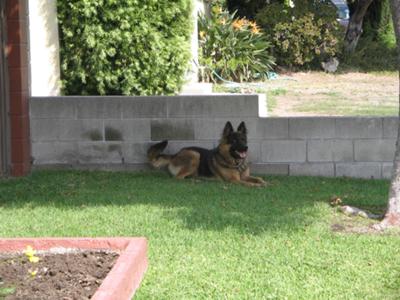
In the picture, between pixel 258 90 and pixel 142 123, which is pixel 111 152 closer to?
pixel 142 123

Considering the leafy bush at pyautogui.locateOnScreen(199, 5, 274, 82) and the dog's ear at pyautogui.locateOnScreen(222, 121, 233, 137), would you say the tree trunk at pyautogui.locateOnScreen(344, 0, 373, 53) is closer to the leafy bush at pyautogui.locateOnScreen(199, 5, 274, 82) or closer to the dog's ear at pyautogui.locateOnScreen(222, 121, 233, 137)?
the leafy bush at pyautogui.locateOnScreen(199, 5, 274, 82)

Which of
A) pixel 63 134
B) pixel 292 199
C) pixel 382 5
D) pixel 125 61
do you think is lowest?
pixel 292 199

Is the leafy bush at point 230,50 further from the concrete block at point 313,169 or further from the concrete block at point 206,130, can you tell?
the concrete block at point 313,169

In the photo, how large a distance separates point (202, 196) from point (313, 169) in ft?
6.83

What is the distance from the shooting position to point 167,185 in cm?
904

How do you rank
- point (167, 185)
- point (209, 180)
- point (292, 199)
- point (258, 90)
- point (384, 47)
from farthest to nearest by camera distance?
1. point (384, 47)
2. point (258, 90)
3. point (209, 180)
4. point (167, 185)
5. point (292, 199)

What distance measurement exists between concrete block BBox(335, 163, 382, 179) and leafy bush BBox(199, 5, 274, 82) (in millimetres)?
6344

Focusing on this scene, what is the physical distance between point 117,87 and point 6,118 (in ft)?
6.20

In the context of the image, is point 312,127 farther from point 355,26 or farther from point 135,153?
point 355,26

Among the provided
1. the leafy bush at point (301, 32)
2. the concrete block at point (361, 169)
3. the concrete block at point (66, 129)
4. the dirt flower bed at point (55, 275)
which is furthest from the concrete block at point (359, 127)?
the leafy bush at point (301, 32)

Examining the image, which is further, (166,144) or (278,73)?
(278,73)

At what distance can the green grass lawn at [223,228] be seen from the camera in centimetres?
522

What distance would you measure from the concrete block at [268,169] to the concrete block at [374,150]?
100 centimetres

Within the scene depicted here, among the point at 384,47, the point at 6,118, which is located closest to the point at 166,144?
the point at 6,118
